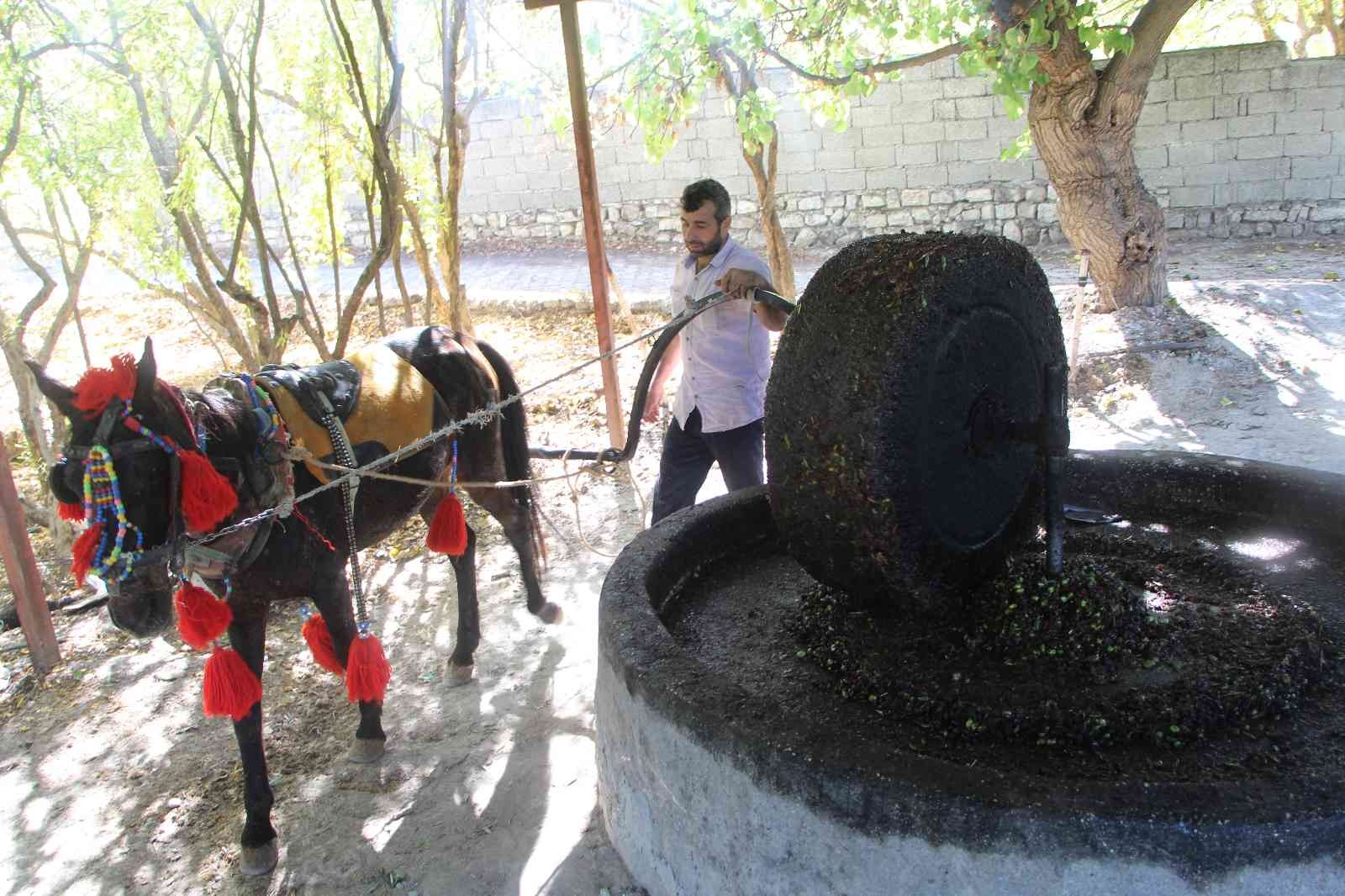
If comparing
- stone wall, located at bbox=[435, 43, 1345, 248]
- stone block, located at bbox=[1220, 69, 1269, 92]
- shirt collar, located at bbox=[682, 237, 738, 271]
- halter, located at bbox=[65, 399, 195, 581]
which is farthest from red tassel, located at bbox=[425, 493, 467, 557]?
stone block, located at bbox=[1220, 69, 1269, 92]

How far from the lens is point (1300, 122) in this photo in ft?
35.1

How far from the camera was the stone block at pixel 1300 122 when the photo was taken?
10625mm

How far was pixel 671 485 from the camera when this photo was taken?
425 centimetres

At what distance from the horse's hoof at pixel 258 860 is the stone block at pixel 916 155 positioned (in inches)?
441

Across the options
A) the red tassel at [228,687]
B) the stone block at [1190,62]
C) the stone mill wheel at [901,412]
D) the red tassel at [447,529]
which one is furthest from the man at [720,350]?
the stone block at [1190,62]

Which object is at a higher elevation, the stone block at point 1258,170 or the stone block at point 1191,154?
the stone block at point 1191,154

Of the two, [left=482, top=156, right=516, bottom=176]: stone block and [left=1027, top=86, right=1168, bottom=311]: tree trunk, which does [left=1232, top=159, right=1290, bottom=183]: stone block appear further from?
[left=482, top=156, right=516, bottom=176]: stone block

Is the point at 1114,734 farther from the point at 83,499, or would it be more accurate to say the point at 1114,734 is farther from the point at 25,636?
the point at 25,636

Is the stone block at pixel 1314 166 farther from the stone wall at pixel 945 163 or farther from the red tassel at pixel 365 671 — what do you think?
the red tassel at pixel 365 671

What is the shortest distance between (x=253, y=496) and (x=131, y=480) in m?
0.40

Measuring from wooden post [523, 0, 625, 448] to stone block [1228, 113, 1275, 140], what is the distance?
9082 mm

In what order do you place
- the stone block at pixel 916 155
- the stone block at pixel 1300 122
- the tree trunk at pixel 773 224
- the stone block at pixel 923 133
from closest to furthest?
the tree trunk at pixel 773 224
the stone block at pixel 1300 122
the stone block at pixel 923 133
the stone block at pixel 916 155

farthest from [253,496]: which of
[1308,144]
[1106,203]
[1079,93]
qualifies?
[1308,144]

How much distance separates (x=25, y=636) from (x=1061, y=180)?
7032 millimetres
